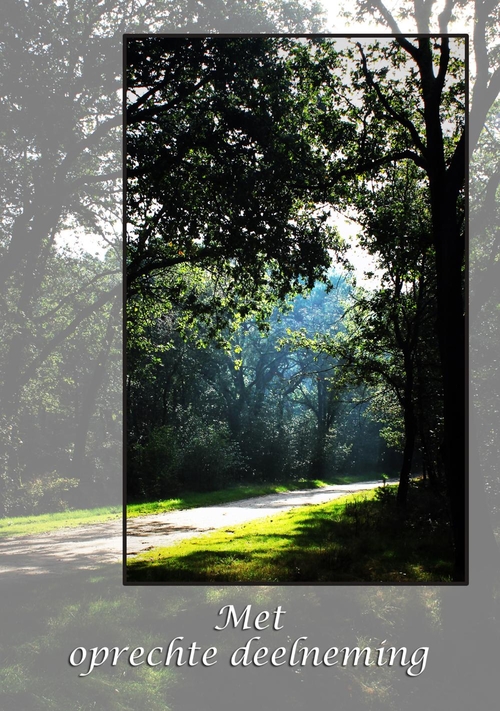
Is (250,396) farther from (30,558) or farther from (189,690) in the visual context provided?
(30,558)

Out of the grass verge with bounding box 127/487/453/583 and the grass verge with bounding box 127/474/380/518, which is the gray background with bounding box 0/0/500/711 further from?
the grass verge with bounding box 127/474/380/518

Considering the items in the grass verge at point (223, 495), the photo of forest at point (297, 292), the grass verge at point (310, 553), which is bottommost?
the grass verge at point (310, 553)

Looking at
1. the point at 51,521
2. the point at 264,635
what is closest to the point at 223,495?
the point at 264,635

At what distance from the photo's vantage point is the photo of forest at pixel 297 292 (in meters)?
5.23

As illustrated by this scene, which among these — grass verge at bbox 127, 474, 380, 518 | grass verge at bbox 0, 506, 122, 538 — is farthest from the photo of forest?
grass verge at bbox 0, 506, 122, 538

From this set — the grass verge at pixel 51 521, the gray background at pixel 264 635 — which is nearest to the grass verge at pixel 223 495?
the gray background at pixel 264 635

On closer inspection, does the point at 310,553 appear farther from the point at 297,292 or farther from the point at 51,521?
the point at 51,521

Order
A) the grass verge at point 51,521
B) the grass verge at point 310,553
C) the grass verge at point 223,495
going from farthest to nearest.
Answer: the grass verge at point 51,521 < the grass verge at point 223,495 < the grass verge at point 310,553

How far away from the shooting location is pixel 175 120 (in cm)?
550

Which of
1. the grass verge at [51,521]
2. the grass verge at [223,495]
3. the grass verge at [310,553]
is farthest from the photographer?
the grass verge at [51,521]

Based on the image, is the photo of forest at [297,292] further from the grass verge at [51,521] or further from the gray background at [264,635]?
the grass verge at [51,521]

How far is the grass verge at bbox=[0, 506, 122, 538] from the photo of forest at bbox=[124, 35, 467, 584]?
6294 millimetres

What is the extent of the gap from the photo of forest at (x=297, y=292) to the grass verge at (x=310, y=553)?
0.8 inches

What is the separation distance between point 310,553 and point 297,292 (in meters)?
2.03
